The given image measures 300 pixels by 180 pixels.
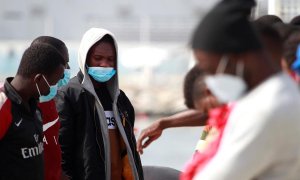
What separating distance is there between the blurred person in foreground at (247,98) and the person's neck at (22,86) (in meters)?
1.76

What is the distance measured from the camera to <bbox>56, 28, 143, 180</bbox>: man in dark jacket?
15.8ft

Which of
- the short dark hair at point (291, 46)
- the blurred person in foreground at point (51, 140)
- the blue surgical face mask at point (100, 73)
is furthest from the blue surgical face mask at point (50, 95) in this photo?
the short dark hair at point (291, 46)

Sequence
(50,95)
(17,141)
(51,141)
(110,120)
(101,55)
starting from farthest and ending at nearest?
(101,55) < (110,120) < (51,141) < (50,95) < (17,141)

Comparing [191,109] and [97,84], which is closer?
[191,109]

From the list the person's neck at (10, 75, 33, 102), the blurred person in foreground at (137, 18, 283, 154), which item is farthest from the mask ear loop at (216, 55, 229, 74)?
the person's neck at (10, 75, 33, 102)

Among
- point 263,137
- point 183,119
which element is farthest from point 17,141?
point 263,137

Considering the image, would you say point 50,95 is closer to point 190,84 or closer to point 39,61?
point 39,61

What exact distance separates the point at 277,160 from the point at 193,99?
1096mm

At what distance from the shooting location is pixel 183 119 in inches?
154

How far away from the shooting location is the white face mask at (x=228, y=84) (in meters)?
2.39

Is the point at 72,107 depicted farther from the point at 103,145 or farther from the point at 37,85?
the point at 37,85

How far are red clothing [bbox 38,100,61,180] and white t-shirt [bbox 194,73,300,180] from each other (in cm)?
223

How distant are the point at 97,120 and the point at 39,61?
79cm

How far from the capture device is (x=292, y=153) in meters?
2.43
